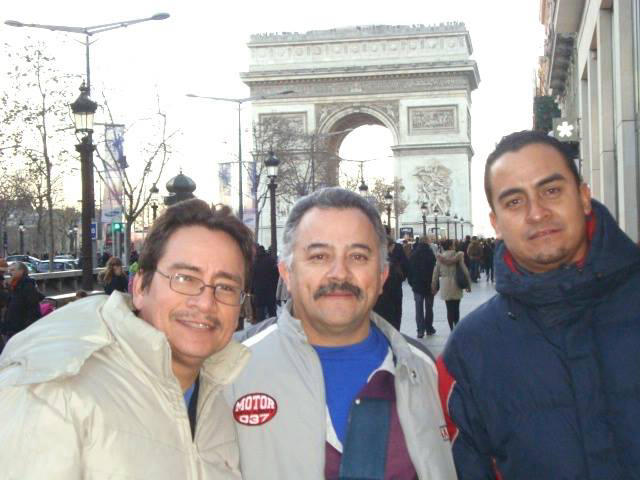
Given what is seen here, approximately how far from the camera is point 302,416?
119 inches

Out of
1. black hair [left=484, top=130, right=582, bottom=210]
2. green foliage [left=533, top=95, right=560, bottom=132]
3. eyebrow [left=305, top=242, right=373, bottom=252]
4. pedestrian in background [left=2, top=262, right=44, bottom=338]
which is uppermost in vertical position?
green foliage [left=533, top=95, right=560, bottom=132]

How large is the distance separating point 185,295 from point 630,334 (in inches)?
49.9

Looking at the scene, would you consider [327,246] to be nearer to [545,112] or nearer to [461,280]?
[461,280]

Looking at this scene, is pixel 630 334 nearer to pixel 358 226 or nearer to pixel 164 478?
pixel 358 226

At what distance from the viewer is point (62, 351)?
7.55 feet

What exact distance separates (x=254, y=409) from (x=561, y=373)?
3.18 ft

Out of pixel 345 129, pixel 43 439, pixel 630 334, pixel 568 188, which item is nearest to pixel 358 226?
pixel 568 188

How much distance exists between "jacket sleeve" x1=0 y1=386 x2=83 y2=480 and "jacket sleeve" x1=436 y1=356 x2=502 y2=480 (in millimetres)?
1186

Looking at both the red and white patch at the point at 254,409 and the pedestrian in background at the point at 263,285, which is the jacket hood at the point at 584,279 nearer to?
the red and white patch at the point at 254,409

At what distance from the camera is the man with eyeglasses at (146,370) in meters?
2.24

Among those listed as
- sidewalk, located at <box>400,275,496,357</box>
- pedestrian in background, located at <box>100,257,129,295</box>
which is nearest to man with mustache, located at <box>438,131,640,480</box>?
sidewalk, located at <box>400,275,496,357</box>

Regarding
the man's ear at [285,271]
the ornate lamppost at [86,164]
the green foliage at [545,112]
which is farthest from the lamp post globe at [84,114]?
the green foliage at [545,112]

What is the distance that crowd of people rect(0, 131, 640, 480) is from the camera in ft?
7.77

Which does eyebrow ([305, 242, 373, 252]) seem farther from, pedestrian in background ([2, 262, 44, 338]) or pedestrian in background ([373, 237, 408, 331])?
pedestrian in background ([2, 262, 44, 338])
